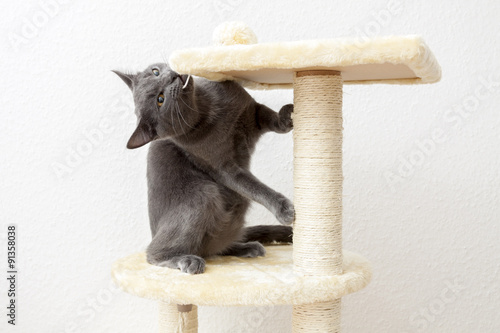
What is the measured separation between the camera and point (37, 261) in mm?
1746

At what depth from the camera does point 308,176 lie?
3.53ft

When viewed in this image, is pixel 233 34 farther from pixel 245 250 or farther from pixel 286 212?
pixel 245 250

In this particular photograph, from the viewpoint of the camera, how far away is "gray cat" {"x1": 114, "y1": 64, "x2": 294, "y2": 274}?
1111mm

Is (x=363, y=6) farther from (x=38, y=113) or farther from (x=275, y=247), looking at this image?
(x=38, y=113)

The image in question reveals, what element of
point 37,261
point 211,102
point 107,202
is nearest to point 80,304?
point 37,261

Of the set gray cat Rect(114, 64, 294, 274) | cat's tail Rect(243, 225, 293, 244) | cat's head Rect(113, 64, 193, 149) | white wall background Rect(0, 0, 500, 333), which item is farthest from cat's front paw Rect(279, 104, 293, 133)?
white wall background Rect(0, 0, 500, 333)

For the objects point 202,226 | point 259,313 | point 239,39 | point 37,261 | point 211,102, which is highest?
point 239,39

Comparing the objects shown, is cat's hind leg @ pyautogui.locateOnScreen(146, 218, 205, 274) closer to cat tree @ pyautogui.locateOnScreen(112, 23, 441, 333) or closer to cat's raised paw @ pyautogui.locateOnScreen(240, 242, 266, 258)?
cat tree @ pyautogui.locateOnScreen(112, 23, 441, 333)

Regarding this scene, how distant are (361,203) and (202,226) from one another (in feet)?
2.37

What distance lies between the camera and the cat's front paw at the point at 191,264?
3.63 ft

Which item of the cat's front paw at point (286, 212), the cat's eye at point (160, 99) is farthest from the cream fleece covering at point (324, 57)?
the cat's front paw at point (286, 212)

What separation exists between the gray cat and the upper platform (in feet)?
0.39

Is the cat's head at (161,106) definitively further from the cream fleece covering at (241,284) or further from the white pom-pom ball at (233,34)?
the cream fleece covering at (241,284)

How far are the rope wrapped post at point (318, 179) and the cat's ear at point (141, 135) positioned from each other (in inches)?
12.5
